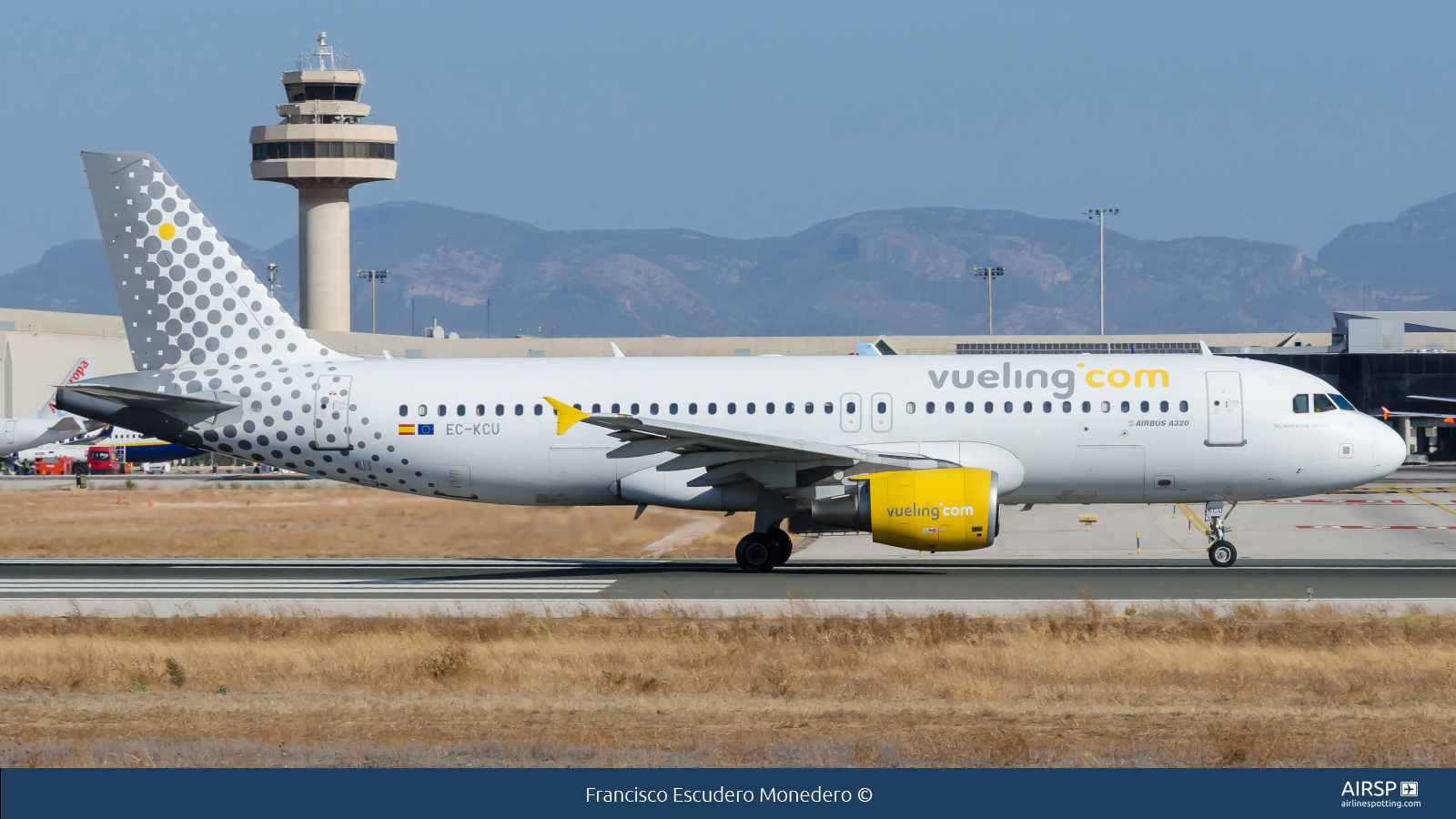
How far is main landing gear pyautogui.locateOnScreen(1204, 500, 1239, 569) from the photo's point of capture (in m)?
27.2

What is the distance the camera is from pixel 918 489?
80.6 ft

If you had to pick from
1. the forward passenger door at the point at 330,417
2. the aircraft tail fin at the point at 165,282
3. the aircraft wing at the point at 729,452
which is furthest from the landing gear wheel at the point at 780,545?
the aircraft tail fin at the point at 165,282

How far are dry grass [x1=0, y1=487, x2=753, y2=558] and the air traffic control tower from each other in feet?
287

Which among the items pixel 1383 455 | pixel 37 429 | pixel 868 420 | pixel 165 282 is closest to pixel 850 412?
pixel 868 420

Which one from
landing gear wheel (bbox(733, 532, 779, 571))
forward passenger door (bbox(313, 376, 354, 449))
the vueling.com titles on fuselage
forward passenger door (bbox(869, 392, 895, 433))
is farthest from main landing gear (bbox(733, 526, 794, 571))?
forward passenger door (bbox(313, 376, 354, 449))

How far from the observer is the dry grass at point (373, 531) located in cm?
3269

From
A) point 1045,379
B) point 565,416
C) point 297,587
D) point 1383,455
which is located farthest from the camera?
point 1045,379

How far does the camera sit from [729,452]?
2586 centimetres

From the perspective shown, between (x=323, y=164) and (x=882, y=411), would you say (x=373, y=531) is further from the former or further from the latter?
(x=323, y=164)

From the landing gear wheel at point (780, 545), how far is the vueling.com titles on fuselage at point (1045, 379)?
390 cm

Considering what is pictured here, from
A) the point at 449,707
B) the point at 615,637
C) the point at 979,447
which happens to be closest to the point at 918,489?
the point at 979,447

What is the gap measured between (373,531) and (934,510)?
16.0 metres

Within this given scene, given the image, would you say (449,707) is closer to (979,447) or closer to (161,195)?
(979,447)

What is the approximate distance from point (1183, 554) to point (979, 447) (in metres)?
7.49
